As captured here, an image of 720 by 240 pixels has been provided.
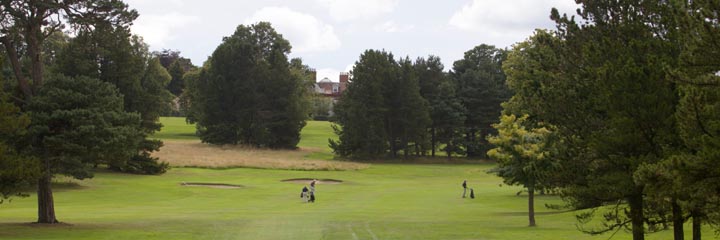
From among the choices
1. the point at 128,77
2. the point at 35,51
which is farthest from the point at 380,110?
the point at 35,51

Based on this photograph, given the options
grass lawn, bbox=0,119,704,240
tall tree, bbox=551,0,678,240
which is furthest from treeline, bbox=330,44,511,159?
tall tree, bbox=551,0,678,240

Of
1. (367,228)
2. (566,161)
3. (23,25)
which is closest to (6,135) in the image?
(23,25)

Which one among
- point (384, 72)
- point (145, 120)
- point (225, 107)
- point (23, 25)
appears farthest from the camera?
point (225, 107)

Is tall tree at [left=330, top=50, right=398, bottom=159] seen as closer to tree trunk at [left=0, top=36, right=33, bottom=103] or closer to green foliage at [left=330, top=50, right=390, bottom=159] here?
green foliage at [left=330, top=50, right=390, bottom=159]

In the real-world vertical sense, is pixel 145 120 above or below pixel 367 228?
above

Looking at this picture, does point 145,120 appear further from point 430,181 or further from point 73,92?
point 73,92

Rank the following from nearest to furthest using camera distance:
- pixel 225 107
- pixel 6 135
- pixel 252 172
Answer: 1. pixel 6 135
2. pixel 252 172
3. pixel 225 107

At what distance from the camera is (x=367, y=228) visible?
95.1 ft

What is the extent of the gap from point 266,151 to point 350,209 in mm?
49080

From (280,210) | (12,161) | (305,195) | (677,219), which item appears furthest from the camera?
(305,195)

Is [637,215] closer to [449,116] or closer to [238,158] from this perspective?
[238,158]

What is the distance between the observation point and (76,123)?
27.1 metres

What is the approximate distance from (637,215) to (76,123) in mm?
19147

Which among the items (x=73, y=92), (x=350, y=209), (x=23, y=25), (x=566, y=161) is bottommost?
(x=350, y=209)
